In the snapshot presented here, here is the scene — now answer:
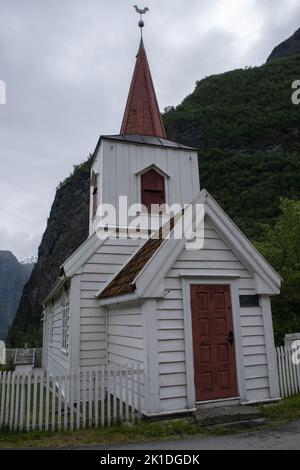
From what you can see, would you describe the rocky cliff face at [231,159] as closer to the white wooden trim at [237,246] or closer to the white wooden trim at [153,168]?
the white wooden trim at [153,168]

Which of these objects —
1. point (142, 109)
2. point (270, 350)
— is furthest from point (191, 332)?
point (142, 109)

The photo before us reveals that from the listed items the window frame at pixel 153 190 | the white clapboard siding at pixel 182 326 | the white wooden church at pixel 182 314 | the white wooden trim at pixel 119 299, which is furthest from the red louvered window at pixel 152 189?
the white clapboard siding at pixel 182 326

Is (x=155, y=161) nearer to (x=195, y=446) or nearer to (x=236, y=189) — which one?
(x=195, y=446)

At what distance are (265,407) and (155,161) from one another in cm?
821

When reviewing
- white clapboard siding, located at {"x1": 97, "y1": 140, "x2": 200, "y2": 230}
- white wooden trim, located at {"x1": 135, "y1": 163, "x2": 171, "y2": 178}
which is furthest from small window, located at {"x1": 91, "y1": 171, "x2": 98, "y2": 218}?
white wooden trim, located at {"x1": 135, "y1": 163, "x2": 171, "y2": 178}

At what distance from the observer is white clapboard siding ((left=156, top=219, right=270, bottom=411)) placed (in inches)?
284

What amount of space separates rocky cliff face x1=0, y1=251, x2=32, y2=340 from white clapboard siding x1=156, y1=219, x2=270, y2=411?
449 feet

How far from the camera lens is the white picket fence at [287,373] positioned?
8.88 metres

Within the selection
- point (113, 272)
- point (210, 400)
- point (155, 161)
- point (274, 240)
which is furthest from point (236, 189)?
point (210, 400)

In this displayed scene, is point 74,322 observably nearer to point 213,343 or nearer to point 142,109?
point 213,343

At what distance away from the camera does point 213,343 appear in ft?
25.4

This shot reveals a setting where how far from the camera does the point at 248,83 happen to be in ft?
246

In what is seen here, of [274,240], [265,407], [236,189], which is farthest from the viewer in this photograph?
[236,189]

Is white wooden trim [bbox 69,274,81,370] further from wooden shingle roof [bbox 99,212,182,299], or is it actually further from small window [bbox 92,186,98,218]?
small window [bbox 92,186,98,218]
